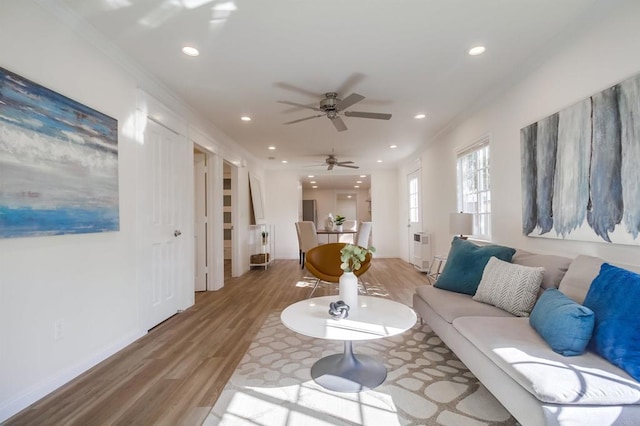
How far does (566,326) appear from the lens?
1.47 m

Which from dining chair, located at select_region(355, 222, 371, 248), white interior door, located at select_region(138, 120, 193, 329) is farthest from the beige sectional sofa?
dining chair, located at select_region(355, 222, 371, 248)

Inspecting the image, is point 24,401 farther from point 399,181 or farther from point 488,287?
point 399,181

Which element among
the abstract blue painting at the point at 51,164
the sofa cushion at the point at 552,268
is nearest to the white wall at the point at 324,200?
the abstract blue painting at the point at 51,164

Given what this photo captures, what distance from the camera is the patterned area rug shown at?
1.65m

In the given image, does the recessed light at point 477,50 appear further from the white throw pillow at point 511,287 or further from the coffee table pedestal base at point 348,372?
the coffee table pedestal base at point 348,372

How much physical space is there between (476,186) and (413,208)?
3012 millimetres

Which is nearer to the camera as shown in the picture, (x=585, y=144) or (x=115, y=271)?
(x=585, y=144)

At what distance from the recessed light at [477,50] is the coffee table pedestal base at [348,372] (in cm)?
264

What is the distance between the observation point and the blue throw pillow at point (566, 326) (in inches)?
56.3

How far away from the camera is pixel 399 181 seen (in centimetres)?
812

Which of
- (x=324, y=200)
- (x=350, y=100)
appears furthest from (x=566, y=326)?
(x=324, y=200)

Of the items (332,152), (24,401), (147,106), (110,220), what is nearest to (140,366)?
(24,401)

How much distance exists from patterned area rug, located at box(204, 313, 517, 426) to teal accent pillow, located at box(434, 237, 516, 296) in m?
0.56

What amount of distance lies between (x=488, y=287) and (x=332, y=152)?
14.9 feet
